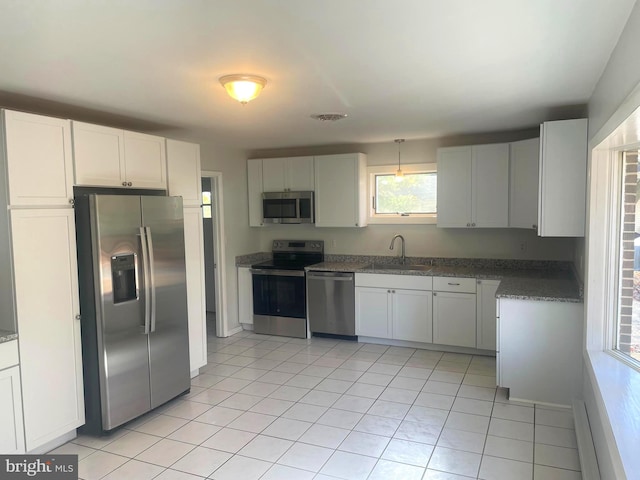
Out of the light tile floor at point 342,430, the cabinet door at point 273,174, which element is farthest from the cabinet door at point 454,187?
the cabinet door at point 273,174

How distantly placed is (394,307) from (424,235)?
1.00 m

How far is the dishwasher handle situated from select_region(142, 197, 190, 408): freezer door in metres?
1.91

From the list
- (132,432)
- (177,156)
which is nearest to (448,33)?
(177,156)

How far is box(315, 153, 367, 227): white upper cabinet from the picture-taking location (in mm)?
5449

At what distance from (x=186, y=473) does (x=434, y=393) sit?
210cm

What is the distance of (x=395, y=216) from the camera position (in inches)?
220

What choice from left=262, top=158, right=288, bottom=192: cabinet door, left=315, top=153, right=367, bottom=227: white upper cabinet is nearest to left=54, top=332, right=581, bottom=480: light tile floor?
left=315, top=153, right=367, bottom=227: white upper cabinet

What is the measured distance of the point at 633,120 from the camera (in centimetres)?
186

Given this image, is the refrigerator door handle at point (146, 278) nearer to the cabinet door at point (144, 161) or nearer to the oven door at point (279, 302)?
the cabinet door at point (144, 161)

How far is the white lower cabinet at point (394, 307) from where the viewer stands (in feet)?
16.1

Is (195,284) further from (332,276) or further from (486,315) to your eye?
(486,315)

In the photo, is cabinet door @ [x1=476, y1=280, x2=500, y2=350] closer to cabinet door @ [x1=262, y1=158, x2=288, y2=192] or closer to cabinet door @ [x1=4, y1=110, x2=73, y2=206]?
cabinet door @ [x1=262, y1=158, x2=288, y2=192]

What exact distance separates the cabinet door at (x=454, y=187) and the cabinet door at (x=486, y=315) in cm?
74

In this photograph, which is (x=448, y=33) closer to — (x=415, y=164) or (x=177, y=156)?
(x=177, y=156)
